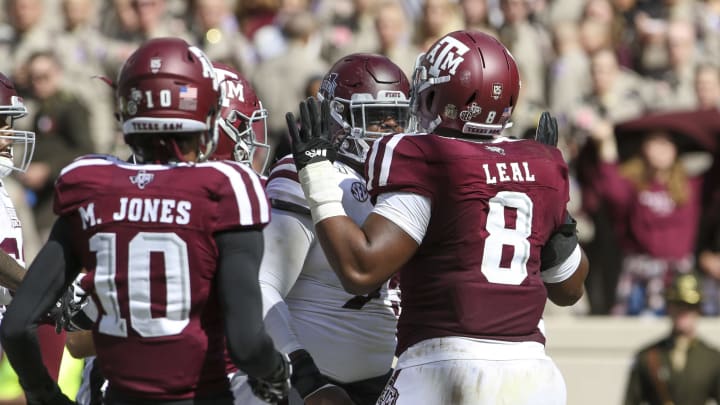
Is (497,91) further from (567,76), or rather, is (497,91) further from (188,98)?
(567,76)

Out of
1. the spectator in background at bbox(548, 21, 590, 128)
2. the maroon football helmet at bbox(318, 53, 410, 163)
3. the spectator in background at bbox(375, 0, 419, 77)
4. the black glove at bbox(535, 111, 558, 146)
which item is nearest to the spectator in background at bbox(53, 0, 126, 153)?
the spectator in background at bbox(375, 0, 419, 77)

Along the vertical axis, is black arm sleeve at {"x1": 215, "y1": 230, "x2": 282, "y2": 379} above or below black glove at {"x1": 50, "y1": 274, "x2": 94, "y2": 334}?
above

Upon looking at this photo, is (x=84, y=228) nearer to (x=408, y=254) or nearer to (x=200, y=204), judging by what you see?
(x=200, y=204)

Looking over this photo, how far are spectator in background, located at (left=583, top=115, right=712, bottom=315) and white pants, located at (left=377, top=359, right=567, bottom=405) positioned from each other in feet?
17.0

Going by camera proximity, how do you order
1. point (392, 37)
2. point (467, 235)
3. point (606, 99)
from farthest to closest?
point (606, 99), point (392, 37), point (467, 235)

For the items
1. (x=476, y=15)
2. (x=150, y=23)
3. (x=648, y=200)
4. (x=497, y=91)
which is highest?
(x=497, y=91)

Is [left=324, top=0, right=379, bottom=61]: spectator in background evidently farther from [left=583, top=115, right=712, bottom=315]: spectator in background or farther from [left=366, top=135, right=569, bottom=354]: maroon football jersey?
[left=366, top=135, right=569, bottom=354]: maroon football jersey

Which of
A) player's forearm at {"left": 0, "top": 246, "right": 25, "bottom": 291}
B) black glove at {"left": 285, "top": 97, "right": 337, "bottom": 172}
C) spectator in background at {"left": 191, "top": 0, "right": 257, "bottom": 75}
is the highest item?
black glove at {"left": 285, "top": 97, "right": 337, "bottom": 172}

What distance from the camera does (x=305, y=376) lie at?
4.20m

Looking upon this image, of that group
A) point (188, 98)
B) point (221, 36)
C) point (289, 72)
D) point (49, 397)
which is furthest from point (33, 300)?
point (221, 36)

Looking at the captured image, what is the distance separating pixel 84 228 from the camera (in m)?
3.63

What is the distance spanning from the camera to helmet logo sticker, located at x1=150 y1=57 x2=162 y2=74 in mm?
3701

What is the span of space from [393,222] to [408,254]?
0.10 meters

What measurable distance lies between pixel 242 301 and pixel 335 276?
1.03m
